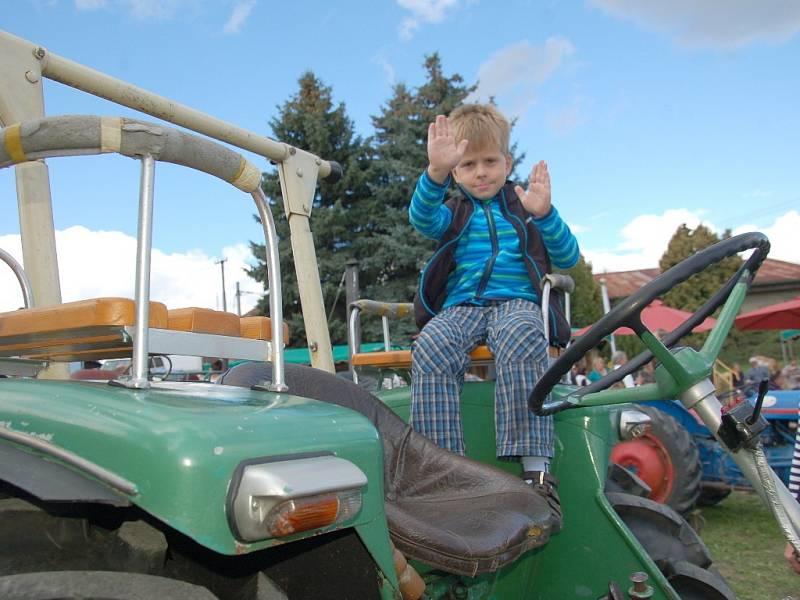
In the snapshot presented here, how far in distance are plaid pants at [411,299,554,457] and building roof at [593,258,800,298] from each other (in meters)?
27.1

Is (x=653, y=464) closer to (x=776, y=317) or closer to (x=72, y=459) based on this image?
(x=72, y=459)

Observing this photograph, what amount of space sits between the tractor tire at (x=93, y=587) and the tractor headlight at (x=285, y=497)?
0.12 metres

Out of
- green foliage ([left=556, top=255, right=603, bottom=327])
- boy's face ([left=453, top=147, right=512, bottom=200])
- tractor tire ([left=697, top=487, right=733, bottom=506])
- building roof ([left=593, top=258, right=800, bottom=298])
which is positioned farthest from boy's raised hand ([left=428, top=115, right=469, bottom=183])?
building roof ([left=593, top=258, right=800, bottom=298])

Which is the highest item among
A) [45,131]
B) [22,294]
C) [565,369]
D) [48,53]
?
[48,53]

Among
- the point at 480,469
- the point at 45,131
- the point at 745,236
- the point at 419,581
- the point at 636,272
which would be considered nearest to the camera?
the point at 45,131

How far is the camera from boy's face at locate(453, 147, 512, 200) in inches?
101

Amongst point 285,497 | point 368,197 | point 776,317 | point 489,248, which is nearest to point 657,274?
point 368,197

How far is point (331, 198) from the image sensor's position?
68.5ft

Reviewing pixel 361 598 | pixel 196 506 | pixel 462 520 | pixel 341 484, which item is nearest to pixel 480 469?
pixel 462 520

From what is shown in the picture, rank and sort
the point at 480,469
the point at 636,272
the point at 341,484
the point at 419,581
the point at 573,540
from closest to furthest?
→ the point at 341,484
the point at 419,581
the point at 480,469
the point at 573,540
the point at 636,272

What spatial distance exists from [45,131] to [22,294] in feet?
3.75

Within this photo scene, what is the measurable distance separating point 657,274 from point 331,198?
65.8 ft

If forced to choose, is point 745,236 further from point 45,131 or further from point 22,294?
point 22,294

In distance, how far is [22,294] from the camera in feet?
7.08
